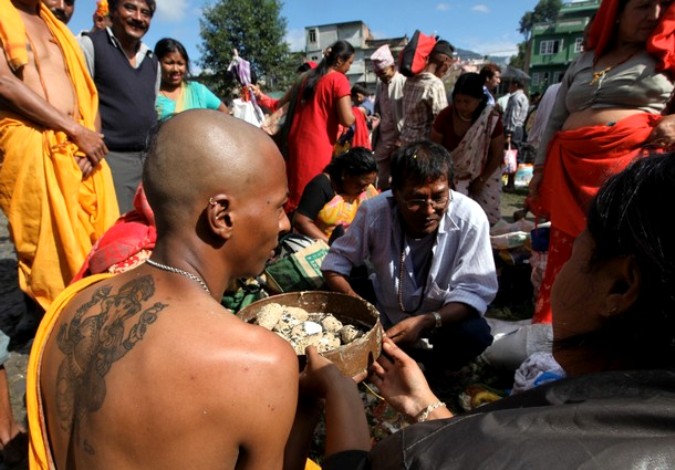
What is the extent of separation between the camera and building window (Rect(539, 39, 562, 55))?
148ft

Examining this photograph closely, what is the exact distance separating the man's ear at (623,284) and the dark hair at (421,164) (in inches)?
61.1

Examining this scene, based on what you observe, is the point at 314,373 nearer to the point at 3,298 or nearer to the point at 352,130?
the point at 3,298

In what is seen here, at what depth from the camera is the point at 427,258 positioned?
2.87 m

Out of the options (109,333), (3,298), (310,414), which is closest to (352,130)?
(3,298)

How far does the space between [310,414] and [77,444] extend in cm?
78

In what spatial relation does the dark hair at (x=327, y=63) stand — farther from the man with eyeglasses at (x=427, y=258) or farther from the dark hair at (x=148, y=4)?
the man with eyeglasses at (x=427, y=258)

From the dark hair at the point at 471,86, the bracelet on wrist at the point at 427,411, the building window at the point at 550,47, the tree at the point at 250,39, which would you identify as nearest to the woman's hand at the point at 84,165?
the bracelet on wrist at the point at 427,411

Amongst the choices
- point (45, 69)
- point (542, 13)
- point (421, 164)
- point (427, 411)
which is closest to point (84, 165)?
point (45, 69)

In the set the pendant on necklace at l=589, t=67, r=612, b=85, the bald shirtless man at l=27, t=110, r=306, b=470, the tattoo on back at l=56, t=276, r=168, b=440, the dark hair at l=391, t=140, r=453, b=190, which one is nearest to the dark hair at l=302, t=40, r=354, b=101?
the dark hair at l=391, t=140, r=453, b=190

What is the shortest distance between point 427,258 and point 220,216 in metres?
1.80

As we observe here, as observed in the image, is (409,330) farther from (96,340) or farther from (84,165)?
(84,165)

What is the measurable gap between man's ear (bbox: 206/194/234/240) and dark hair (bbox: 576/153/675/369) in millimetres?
941

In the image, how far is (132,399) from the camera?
42.9 inches

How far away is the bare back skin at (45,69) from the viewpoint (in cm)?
294
